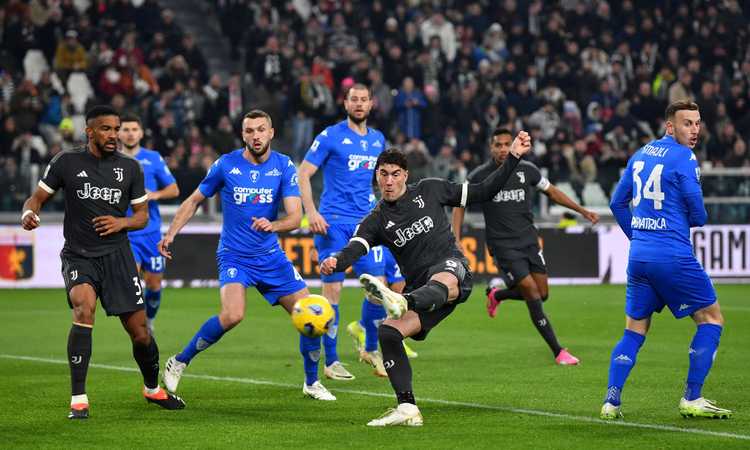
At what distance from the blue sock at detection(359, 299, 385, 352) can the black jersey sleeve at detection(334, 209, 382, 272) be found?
10.2 feet

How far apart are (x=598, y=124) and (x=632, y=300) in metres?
18.6

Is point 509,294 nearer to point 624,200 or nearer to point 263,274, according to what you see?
point 263,274

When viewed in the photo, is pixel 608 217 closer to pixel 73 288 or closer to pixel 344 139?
pixel 344 139

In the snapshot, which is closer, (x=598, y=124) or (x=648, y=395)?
(x=648, y=395)

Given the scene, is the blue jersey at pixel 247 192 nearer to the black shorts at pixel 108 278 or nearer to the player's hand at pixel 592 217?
the black shorts at pixel 108 278

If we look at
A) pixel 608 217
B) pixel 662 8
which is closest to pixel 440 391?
pixel 608 217

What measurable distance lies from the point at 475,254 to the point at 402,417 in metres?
13.7

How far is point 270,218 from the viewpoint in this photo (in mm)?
10703

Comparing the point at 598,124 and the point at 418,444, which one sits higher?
the point at 598,124

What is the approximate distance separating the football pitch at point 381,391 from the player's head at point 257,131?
2050mm

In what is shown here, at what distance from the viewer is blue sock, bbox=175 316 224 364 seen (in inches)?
404

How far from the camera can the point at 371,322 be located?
1269 cm

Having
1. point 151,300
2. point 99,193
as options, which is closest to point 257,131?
point 99,193

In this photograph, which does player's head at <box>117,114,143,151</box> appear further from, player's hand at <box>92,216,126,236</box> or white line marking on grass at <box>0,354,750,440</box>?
player's hand at <box>92,216,126,236</box>
